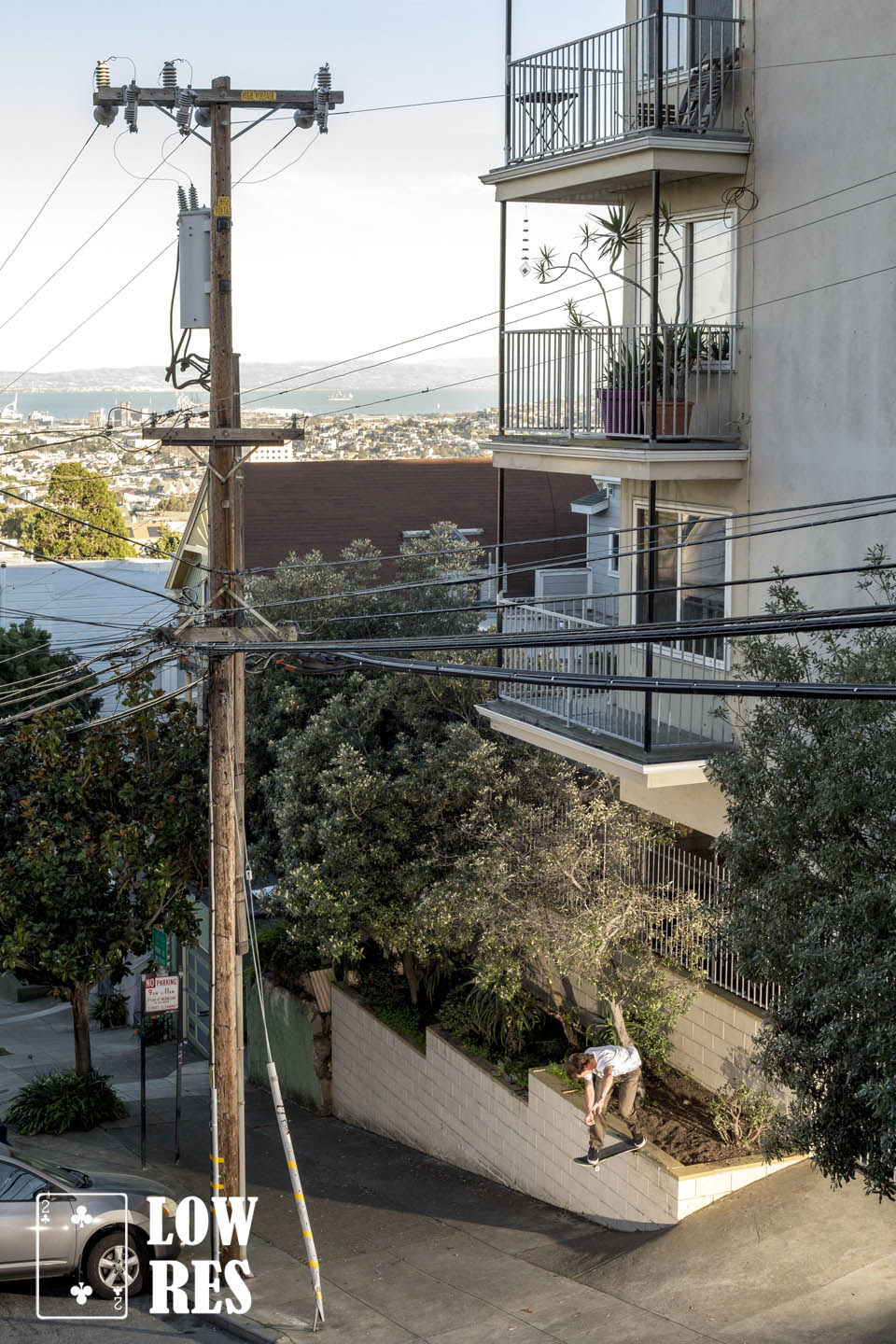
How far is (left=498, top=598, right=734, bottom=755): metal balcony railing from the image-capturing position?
13.9m

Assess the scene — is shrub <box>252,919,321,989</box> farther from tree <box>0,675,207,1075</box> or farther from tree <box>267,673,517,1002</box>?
tree <box>267,673,517,1002</box>

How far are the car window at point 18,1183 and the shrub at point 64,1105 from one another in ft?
19.2

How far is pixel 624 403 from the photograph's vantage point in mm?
14828

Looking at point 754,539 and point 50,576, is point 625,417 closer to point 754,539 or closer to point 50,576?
point 754,539

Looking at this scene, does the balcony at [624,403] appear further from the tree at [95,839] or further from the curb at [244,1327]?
the curb at [244,1327]

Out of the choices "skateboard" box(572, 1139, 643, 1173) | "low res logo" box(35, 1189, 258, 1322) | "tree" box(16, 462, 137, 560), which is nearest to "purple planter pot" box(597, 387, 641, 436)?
"skateboard" box(572, 1139, 643, 1173)

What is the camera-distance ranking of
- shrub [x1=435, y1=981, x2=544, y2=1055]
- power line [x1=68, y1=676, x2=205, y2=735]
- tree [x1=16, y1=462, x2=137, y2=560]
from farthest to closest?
tree [x1=16, y1=462, x2=137, y2=560] → shrub [x1=435, y1=981, x2=544, y2=1055] → power line [x1=68, y1=676, x2=205, y2=735]

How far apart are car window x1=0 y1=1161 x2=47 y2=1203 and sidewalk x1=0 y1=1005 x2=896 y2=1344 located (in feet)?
6.46

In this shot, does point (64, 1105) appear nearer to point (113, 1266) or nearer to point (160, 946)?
point (160, 946)

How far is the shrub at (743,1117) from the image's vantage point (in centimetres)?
1283

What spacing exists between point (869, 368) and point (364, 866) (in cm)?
773

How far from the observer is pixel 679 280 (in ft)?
51.1

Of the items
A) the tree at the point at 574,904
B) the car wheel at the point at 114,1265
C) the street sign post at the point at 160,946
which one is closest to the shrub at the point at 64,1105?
the street sign post at the point at 160,946

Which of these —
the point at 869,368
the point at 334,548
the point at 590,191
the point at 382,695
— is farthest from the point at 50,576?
the point at 869,368
